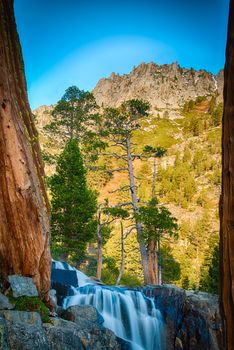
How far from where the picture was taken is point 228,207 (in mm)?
2627

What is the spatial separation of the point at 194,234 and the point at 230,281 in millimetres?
45088

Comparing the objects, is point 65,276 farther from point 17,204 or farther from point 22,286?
point 17,204

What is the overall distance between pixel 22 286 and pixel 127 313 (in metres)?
7.89

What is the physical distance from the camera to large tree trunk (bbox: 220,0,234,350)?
8.41 ft

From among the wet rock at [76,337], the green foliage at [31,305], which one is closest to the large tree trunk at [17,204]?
the green foliage at [31,305]

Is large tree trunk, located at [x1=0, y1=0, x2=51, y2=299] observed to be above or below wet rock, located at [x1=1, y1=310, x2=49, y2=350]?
above

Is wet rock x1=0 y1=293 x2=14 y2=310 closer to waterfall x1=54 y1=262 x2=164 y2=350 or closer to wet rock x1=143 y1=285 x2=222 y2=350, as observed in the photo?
waterfall x1=54 y1=262 x2=164 y2=350

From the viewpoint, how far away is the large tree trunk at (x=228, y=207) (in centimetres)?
256

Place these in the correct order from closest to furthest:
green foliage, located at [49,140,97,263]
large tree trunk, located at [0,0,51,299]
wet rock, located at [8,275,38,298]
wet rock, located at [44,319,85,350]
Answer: wet rock, located at [44,319,85,350]
wet rock, located at [8,275,38,298]
large tree trunk, located at [0,0,51,299]
green foliage, located at [49,140,97,263]

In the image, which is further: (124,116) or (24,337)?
(124,116)

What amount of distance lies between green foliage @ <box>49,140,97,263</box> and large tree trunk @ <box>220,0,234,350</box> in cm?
2202

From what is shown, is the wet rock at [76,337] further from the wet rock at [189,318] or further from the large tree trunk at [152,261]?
the large tree trunk at [152,261]

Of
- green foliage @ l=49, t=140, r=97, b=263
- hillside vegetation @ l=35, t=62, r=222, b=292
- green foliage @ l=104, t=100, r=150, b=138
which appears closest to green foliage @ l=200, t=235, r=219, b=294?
hillside vegetation @ l=35, t=62, r=222, b=292

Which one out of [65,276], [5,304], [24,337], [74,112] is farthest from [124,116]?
[24,337]
